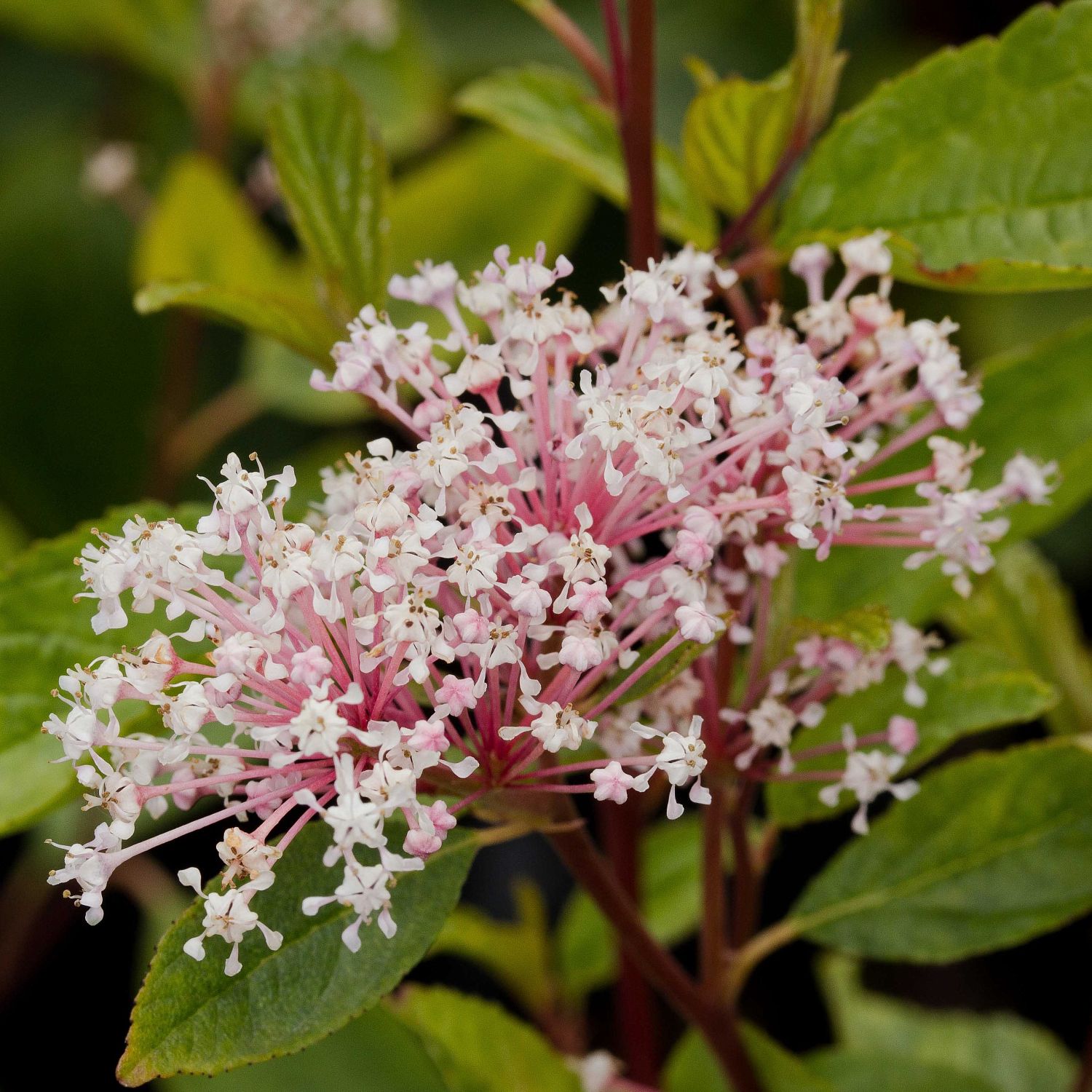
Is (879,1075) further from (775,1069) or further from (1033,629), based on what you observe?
(1033,629)

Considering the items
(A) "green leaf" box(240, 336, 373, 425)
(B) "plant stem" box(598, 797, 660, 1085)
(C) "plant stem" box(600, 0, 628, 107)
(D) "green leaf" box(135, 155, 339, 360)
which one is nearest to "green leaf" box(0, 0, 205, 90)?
(D) "green leaf" box(135, 155, 339, 360)

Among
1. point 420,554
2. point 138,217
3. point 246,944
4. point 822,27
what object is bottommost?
point 246,944

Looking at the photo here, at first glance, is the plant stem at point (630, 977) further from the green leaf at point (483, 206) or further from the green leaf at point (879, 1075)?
the green leaf at point (483, 206)

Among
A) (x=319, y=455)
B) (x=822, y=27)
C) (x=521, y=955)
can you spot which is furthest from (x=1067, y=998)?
(x=822, y=27)

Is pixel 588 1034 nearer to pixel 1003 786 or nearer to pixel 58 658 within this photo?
pixel 1003 786

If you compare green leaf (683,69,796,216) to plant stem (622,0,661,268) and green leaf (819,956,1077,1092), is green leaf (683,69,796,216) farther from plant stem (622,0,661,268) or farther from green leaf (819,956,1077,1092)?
green leaf (819,956,1077,1092)

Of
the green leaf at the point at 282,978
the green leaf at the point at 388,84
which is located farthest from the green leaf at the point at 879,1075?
the green leaf at the point at 388,84
